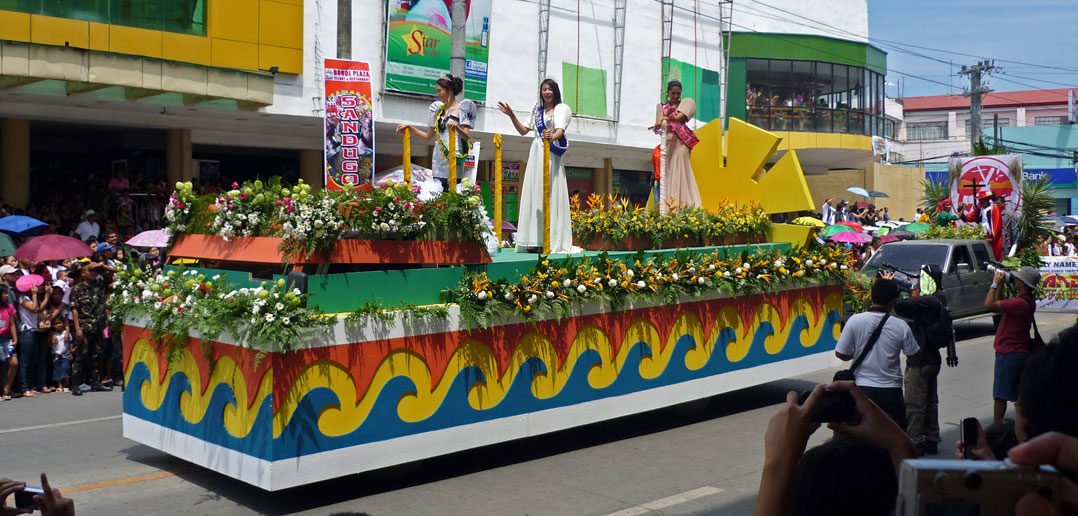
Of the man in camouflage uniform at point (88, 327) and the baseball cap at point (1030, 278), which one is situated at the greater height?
the baseball cap at point (1030, 278)

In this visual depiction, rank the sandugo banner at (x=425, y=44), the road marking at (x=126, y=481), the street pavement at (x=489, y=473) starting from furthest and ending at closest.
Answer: the sandugo banner at (x=425, y=44) → the road marking at (x=126, y=481) → the street pavement at (x=489, y=473)

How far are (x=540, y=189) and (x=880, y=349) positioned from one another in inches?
171

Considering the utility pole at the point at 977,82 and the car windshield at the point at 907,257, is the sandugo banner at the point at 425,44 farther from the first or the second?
the utility pole at the point at 977,82

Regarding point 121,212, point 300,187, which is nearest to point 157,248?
point 121,212

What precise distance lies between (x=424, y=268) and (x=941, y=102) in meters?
75.7

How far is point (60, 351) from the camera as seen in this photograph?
41.5 feet

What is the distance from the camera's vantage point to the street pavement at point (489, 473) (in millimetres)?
7332

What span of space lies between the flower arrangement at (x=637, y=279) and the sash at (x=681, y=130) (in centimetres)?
196

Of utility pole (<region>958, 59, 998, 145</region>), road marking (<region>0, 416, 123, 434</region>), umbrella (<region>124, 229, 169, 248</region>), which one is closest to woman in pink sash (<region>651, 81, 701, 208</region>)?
road marking (<region>0, 416, 123, 434</region>)

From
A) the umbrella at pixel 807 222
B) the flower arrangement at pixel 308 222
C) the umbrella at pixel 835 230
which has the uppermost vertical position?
the umbrella at pixel 835 230

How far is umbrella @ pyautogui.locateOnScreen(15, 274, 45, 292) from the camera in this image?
12.4 meters

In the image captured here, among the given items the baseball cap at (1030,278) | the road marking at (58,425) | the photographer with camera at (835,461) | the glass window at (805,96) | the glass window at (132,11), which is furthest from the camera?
the glass window at (805,96)

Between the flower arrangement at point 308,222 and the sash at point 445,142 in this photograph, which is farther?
the sash at point 445,142

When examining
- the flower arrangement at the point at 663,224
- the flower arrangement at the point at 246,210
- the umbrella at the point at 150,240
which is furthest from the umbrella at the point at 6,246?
the flower arrangement at the point at 663,224
